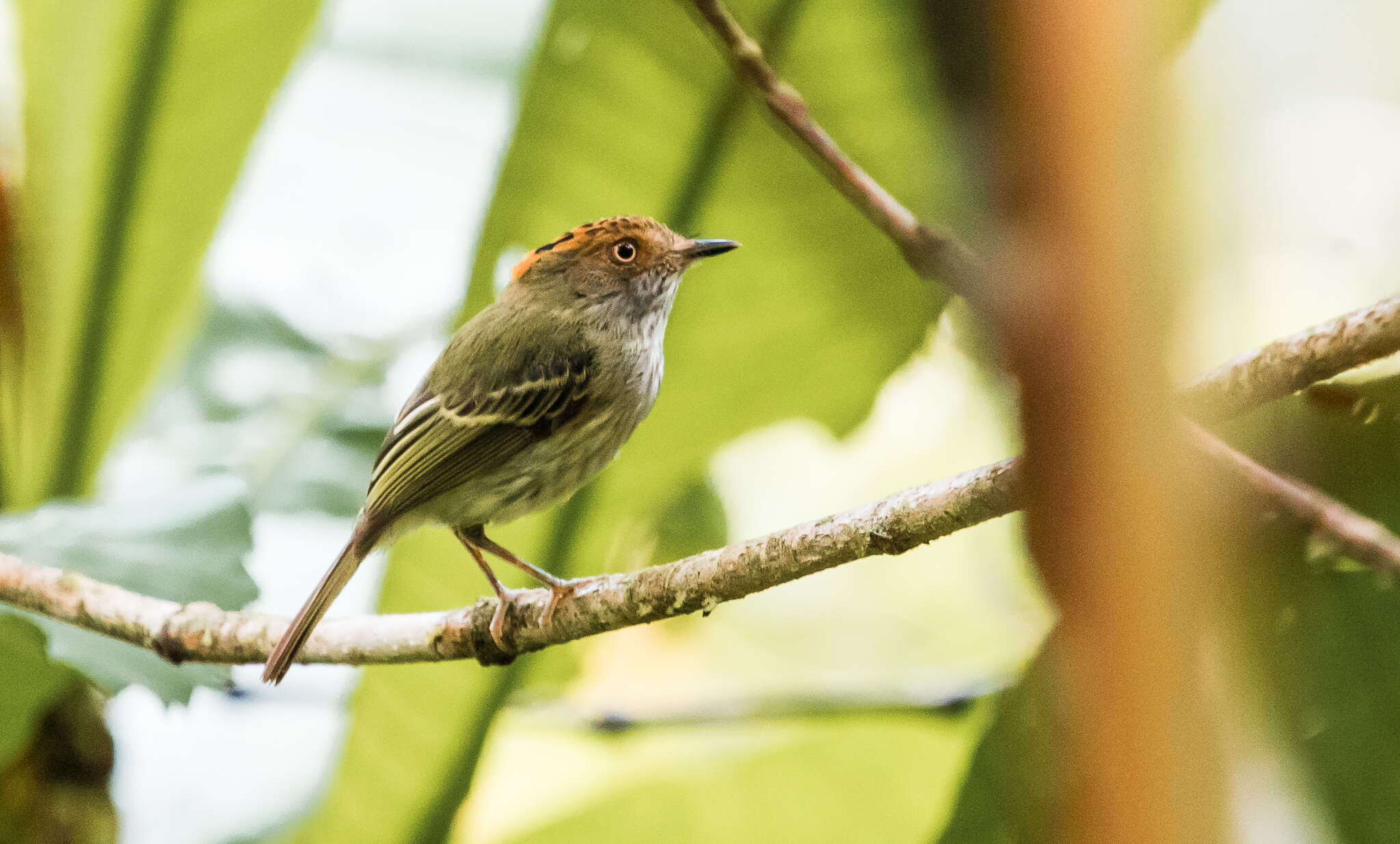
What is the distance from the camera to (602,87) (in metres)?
1.54

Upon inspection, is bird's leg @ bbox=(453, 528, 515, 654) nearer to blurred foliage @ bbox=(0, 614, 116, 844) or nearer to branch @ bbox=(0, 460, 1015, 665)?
branch @ bbox=(0, 460, 1015, 665)

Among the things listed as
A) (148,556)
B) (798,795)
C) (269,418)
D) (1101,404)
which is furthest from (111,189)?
(1101,404)

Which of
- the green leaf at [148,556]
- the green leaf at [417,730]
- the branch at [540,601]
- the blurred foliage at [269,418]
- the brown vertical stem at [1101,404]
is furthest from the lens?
the blurred foliage at [269,418]

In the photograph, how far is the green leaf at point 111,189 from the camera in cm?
187

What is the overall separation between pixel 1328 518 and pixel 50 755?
1684 mm

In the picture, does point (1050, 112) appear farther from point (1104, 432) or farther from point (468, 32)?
point (468, 32)

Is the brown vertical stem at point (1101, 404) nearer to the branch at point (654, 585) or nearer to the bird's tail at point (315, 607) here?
the branch at point (654, 585)

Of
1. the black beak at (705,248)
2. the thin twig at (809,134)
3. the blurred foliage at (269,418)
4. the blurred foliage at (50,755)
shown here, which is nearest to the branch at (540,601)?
the blurred foliage at (50,755)

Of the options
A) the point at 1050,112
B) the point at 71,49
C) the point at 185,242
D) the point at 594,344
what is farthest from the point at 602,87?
the point at 1050,112

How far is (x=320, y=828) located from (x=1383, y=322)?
167 centimetres

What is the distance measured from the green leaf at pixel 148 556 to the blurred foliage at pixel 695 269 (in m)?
0.35

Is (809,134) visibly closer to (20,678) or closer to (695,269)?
(695,269)

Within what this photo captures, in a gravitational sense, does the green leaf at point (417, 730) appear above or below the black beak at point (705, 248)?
below

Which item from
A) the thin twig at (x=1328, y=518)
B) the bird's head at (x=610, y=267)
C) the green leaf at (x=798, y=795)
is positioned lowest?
the green leaf at (x=798, y=795)
